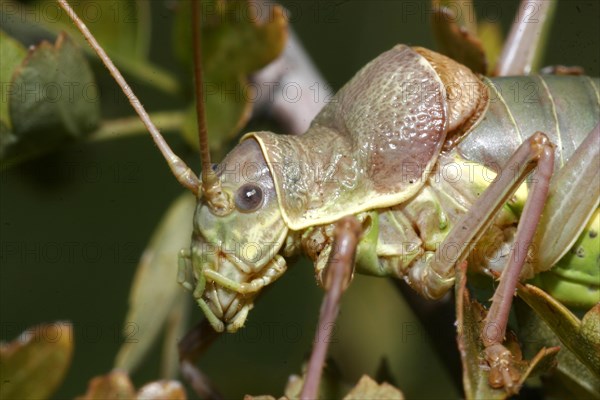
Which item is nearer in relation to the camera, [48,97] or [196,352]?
[48,97]

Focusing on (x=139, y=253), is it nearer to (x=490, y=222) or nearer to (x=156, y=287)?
(x=156, y=287)

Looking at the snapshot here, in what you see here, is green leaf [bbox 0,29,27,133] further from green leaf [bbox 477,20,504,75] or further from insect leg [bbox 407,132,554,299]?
green leaf [bbox 477,20,504,75]

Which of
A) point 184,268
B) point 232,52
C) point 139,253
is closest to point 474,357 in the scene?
point 184,268

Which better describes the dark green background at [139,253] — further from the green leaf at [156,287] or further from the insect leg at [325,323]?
the insect leg at [325,323]

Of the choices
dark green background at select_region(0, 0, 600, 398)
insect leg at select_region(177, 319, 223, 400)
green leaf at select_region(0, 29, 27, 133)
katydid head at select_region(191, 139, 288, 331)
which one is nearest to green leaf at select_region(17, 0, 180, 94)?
dark green background at select_region(0, 0, 600, 398)

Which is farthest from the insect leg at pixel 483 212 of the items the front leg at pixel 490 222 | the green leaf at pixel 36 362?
the green leaf at pixel 36 362
